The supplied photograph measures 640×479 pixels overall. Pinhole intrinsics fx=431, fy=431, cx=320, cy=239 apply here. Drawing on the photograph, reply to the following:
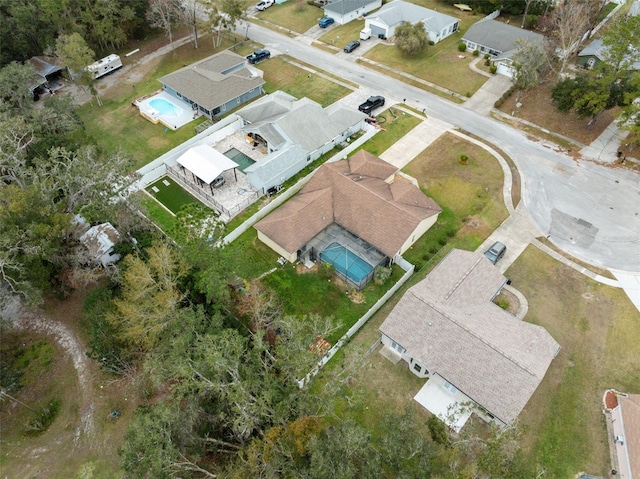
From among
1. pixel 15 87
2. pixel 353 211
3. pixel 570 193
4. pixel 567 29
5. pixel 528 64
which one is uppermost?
pixel 567 29

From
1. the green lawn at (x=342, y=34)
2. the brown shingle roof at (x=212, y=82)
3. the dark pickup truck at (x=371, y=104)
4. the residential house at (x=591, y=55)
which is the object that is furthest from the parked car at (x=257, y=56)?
the residential house at (x=591, y=55)

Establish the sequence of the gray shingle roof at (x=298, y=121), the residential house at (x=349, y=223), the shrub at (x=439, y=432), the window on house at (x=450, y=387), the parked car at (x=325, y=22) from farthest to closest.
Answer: the parked car at (x=325, y=22) → the gray shingle roof at (x=298, y=121) → the residential house at (x=349, y=223) → the window on house at (x=450, y=387) → the shrub at (x=439, y=432)

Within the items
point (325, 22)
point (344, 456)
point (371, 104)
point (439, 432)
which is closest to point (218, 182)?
point (371, 104)

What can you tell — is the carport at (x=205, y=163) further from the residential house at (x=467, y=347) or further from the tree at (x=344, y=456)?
the tree at (x=344, y=456)

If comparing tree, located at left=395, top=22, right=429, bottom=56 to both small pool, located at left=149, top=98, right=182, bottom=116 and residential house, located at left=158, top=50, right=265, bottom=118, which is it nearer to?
residential house, located at left=158, top=50, right=265, bottom=118

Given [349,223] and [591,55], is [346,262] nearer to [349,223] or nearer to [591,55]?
[349,223]
